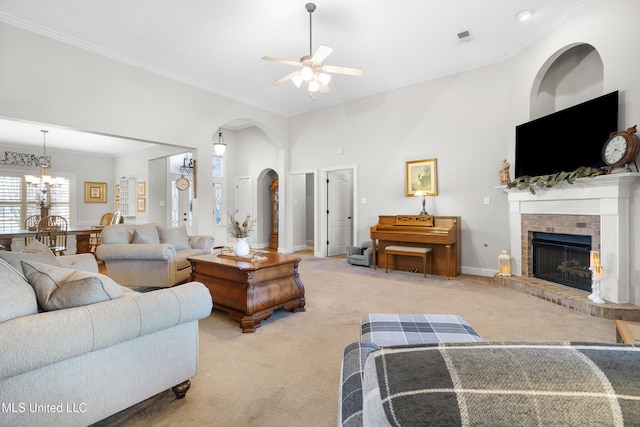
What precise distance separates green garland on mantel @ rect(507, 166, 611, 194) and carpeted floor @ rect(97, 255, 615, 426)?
1347mm

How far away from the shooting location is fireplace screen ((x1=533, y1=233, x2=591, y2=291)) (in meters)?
3.47

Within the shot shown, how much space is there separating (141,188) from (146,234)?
454 centimetres

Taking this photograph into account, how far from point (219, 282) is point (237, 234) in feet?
1.76

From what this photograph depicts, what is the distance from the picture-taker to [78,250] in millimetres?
5719

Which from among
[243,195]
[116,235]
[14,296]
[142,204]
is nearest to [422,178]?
[116,235]

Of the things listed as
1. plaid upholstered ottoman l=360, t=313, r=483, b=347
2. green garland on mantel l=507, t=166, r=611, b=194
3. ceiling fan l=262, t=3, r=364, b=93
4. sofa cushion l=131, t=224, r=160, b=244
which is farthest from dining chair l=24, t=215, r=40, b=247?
green garland on mantel l=507, t=166, r=611, b=194

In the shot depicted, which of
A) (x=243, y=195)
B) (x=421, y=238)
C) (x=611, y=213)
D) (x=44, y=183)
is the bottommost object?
(x=421, y=238)

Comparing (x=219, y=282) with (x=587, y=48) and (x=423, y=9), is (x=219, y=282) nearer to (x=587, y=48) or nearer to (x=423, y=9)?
(x=423, y=9)

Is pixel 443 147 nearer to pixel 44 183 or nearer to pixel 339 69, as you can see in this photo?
pixel 339 69

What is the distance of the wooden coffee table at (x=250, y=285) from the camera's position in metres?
2.72

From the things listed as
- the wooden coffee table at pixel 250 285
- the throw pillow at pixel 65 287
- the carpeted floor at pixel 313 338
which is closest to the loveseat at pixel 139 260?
the wooden coffee table at pixel 250 285

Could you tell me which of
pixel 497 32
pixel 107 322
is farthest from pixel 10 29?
pixel 497 32

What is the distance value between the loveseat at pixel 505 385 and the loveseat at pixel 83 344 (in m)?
1.36

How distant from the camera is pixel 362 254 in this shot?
566cm
